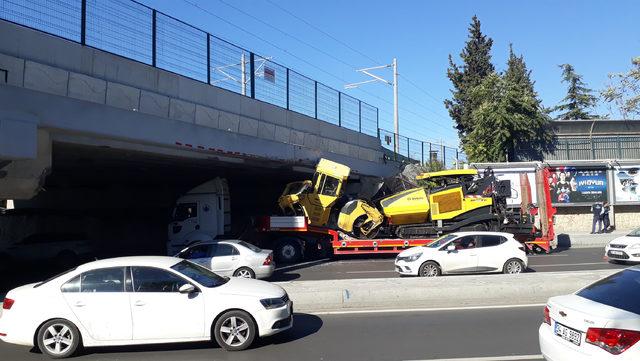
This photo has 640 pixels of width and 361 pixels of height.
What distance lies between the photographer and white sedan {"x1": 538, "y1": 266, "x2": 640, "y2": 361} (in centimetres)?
448

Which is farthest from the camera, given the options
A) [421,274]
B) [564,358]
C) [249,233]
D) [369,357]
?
[249,233]

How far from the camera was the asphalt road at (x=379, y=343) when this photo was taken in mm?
6859

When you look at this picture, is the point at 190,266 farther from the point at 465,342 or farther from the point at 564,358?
the point at 564,358

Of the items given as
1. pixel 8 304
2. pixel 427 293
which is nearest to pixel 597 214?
pixel 427 293

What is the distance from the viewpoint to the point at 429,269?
1427 cm

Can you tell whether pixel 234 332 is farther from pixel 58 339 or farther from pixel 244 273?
pixel 244 273

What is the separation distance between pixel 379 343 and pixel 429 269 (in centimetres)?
721

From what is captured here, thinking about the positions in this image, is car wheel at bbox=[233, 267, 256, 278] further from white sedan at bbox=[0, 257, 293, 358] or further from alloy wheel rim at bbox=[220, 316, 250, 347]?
alloy wheel rim at bbox=[220, 316, 250, 347]

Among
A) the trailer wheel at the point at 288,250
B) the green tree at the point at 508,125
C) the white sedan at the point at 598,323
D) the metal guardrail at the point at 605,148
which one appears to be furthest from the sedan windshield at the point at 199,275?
the metal guardrail at the point at 605,148

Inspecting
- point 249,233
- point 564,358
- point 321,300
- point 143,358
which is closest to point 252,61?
point 249,233

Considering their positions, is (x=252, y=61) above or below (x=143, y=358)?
above

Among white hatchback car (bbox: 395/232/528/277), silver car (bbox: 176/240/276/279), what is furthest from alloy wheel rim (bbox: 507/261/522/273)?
silver car (bbox: 176/240/276/279)

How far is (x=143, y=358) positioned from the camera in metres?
7.02

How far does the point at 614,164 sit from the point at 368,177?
506 inches
